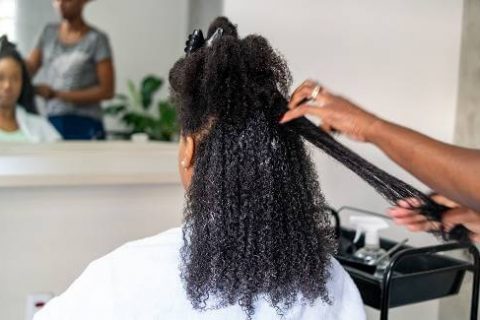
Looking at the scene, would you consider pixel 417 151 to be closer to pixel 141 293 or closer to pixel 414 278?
pixel 141 293

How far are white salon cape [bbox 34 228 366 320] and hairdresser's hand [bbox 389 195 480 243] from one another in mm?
168

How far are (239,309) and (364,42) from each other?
1.22 meters


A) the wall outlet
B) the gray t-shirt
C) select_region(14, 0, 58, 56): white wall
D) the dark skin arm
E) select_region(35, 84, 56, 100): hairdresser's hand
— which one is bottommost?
the wall outlet

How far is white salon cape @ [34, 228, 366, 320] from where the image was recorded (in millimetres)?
774

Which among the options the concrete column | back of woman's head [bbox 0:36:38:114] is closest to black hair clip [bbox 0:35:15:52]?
back of woman's head [bbox 0:36:38:114]

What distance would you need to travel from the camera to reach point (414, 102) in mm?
1925

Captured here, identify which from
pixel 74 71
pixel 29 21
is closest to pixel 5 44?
pixel 29 21

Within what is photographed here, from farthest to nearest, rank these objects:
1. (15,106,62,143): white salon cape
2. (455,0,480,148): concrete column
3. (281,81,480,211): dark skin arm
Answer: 1. (455,0,480,148): concrete column
2. (15,106,62,143): white salon cape
3. (281,81,480,211): dark skin arm

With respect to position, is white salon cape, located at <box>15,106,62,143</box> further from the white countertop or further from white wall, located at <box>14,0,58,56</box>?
white wall, located at <box>14,0,58,56</box>

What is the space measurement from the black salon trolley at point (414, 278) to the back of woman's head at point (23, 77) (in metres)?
0.84

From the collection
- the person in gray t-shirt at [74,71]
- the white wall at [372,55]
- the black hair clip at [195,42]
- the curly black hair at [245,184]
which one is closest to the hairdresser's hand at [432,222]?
the curly black hair at [245,184]

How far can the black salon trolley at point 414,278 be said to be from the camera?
1.30 metres

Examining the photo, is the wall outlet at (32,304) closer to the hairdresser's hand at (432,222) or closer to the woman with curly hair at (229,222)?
the woman with curly hair at (229,222)

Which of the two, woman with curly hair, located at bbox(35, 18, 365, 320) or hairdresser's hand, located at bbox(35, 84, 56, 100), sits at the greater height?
hairdresser's hand, located at bbox(35, 84, 56, 100)
